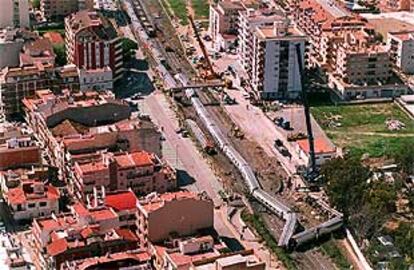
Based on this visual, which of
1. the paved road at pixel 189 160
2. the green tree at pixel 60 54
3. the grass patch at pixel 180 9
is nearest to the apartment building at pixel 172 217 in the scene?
the paved road at pixel 189 160

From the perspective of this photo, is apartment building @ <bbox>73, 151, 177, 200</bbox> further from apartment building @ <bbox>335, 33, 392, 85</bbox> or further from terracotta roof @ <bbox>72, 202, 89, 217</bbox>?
apartment building @ <bbox>335, 33, 392, 85</bbox>

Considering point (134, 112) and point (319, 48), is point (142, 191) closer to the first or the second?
point (134, 112)

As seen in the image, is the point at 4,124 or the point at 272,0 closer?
the point at 4,124

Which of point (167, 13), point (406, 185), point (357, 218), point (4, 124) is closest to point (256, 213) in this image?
point (357, 218)

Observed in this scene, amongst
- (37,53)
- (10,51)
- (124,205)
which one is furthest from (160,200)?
(10,51)

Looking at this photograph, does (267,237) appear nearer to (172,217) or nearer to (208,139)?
(172,217)

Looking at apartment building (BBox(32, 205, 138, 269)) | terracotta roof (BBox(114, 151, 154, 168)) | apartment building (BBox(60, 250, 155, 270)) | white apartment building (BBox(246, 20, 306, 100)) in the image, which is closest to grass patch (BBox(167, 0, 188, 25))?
white apartment building (BBox(246, 20, 306, 100))
